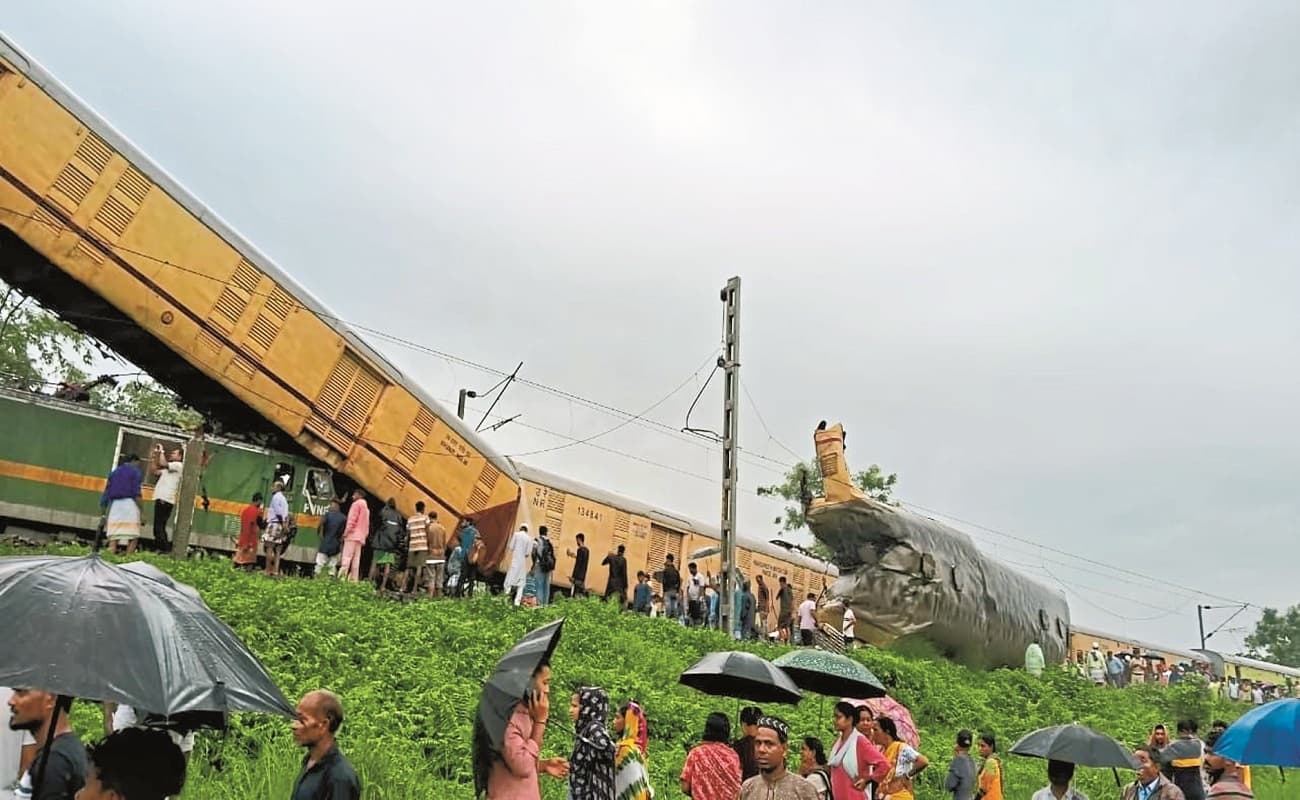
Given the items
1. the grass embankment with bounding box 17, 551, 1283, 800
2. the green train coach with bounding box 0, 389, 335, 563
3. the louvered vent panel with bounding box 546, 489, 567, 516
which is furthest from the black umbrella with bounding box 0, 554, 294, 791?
the louvered vent panel with bounding box 546, 489, 567, 516

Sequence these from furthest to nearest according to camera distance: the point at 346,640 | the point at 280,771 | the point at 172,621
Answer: the point at 346,640
the point at 280,771
the point at 172,621

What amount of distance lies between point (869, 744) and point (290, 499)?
11.6 metres

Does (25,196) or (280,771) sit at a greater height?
(25,196)

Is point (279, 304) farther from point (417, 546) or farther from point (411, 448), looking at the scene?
point (417, 546)

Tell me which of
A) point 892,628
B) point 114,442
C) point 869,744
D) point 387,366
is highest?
point 387,366

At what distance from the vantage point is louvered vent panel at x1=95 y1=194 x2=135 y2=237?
13664 mm

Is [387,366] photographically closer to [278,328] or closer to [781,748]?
[278,328]

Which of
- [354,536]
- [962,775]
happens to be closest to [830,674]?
[962,775]

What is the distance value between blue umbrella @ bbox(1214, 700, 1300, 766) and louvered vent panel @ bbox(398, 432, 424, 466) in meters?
12.7

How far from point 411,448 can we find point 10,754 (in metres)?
13.0

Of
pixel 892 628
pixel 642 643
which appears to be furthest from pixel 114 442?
pixel 892 628

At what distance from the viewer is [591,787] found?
5.33 meters

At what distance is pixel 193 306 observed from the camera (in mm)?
14508

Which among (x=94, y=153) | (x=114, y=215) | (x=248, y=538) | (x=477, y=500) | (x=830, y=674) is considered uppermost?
(x=94, y=153)
